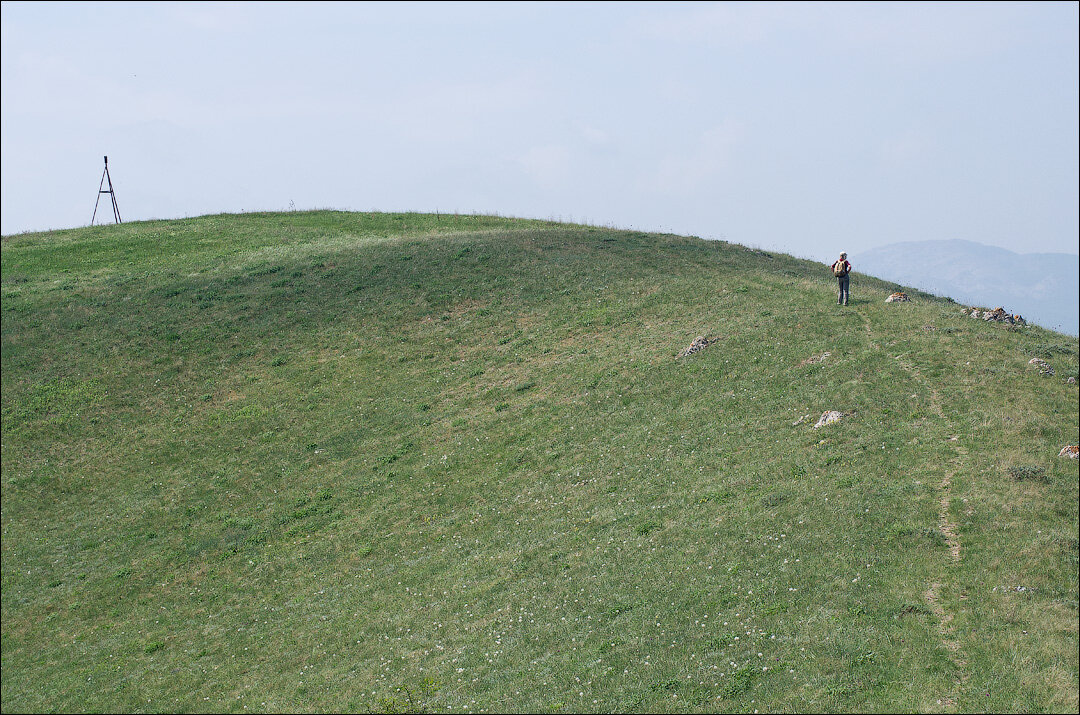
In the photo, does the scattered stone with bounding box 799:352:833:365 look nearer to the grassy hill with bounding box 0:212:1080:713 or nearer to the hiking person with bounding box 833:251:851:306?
the grassy hill with bounding box 0:212:1080:713

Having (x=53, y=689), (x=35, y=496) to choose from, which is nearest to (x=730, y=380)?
(x=53, y=689)

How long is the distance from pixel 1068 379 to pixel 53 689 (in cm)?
3346

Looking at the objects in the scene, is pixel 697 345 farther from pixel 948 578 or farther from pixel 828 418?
pixel 948 578

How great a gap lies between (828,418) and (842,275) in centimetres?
1405

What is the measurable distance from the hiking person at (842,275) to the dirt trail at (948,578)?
1206 centimetres

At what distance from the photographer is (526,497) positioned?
28.0 meters

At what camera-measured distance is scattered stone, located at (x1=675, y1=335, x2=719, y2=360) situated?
1423 inches

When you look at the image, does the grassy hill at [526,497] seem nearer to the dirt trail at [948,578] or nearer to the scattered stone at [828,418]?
the dirt trail at [948,578]

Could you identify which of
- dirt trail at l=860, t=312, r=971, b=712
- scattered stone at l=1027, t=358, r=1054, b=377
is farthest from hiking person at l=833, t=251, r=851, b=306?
dirt trail at l=860, t=312, r=971, b=712

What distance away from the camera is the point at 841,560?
1958 centimetres

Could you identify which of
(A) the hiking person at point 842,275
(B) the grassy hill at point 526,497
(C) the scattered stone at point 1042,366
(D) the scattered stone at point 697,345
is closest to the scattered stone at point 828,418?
(B) the grassy hill at point 526,497

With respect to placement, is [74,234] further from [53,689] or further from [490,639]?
[490,639]

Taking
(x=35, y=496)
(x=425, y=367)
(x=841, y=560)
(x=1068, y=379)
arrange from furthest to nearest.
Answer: (x=425, y=367)
(x=35, y=496)
(x=1068, y=379)
(x=841, y=560)

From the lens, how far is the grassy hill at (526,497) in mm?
17531
